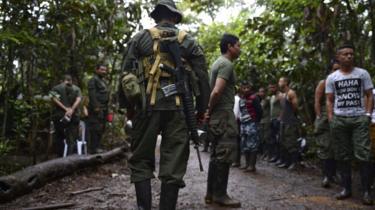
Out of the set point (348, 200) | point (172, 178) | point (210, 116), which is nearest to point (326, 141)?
point (348, 200)

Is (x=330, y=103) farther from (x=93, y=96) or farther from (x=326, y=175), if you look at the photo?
(x=93, y=96)

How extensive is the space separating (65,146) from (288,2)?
534cm

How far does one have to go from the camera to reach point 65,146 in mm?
8844

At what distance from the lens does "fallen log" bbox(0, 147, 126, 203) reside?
4.93 metres

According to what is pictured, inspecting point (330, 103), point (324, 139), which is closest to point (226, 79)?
point (330, 103)

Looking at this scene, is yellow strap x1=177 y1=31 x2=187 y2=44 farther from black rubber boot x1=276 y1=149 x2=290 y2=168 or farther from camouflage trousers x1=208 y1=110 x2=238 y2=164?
black rubber boot x1=276 y1=149 x2=290 y2=168

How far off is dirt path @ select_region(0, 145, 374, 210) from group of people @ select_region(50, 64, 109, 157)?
48.7 inches

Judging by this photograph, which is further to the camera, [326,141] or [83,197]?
[326,141]

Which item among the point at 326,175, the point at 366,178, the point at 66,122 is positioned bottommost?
the point at 326,175

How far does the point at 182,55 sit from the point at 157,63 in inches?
12.4

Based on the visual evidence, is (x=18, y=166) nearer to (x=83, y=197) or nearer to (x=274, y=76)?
(x=83, y=197)

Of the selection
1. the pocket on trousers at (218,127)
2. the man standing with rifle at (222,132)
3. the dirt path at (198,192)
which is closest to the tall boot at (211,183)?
the man standing with rifle at (222,132)

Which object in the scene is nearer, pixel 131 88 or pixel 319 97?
pixel 131 88

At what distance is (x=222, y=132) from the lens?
5.04m
